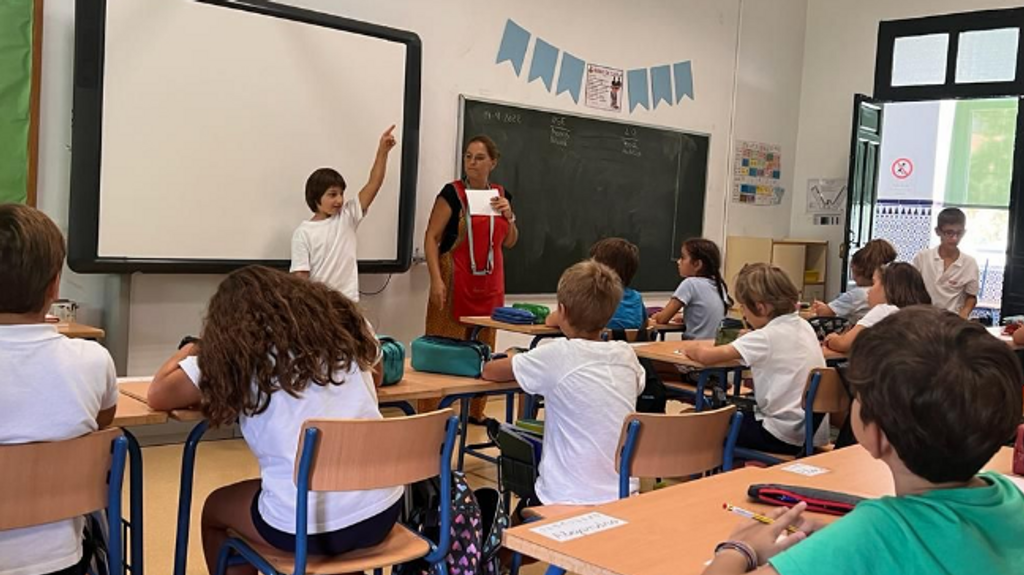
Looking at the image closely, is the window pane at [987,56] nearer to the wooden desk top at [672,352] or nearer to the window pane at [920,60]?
the window pane at [920,60]

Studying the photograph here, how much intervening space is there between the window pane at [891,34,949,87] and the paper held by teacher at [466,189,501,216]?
14.4ft

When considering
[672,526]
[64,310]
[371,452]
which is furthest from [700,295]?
[672,526]

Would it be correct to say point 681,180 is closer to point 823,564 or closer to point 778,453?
point 778,453

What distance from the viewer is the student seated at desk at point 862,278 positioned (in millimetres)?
5707

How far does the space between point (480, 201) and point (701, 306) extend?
1.32 m

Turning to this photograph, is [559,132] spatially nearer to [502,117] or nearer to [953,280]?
[502,117]

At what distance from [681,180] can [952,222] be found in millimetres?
2010

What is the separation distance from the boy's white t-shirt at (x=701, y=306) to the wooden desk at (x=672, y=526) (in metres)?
2.95

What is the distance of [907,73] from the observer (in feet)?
26.1

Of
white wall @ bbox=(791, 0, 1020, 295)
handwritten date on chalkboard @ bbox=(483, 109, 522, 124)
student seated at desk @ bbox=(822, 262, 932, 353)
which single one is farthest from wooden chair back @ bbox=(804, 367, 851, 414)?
white wall @ bbox=(791, 0, 1020, 295)

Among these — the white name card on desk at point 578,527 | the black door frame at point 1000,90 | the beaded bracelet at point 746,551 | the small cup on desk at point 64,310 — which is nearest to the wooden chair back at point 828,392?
the white name card on desk at point 578,527

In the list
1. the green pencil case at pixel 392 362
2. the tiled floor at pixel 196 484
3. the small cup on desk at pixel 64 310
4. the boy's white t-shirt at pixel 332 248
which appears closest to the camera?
the green pencil case at pixel 392 362

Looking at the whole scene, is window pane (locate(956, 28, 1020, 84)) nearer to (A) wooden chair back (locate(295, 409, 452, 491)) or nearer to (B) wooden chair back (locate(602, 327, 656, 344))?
(B) wooden chair back (locate(602, 327, 656, 344))

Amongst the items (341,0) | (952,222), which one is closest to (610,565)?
(341,0)
